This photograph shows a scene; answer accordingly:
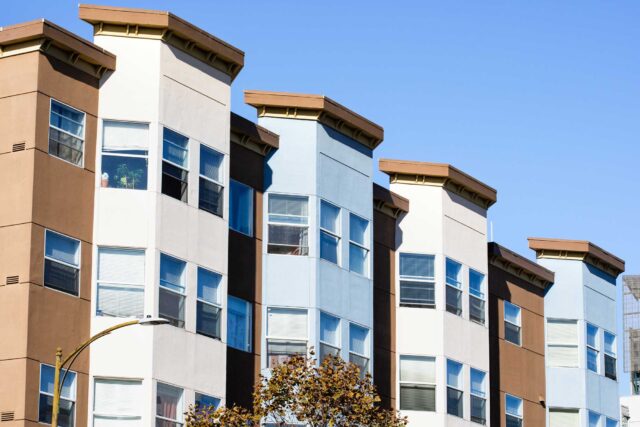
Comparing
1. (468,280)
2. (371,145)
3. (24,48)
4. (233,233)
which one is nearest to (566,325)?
(468,280)

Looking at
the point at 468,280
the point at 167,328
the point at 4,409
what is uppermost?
the point at 468,280

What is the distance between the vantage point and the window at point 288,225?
42.9 meters

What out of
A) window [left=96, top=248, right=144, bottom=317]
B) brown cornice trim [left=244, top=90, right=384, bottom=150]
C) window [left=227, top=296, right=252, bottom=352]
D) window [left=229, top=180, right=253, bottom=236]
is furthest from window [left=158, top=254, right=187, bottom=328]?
brown cornice trim [left=244, top=90, right=384, bottom=150]

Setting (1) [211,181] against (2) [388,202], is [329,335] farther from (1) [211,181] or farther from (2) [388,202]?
(1) [211,181]

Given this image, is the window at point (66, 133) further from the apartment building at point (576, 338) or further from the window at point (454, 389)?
the apartment building at point (576, 338)

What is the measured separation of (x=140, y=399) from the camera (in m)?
36.4

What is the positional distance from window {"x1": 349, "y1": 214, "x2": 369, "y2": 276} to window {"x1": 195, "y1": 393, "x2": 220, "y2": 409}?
7556mm

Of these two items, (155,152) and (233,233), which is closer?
(155,152)

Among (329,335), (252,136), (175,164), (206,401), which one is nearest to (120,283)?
(175,164)

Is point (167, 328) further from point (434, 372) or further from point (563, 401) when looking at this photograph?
point (563, 401)

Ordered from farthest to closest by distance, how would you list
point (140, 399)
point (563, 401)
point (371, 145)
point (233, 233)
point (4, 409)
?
1. point (563, 401)
2. point (371, 145)
3. point (233, 233)
4. point (140, 399)
5. point (4, 409)

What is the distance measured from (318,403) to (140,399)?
471cm

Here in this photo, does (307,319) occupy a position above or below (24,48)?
below

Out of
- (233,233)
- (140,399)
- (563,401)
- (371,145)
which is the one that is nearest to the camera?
(140,399)
